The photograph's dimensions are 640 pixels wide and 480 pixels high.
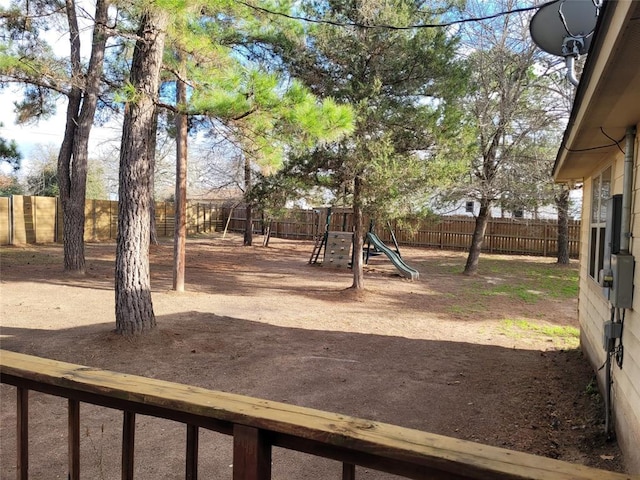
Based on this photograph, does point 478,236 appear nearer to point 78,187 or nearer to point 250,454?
point 78,187

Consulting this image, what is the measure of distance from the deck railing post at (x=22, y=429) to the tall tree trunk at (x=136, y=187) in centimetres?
463

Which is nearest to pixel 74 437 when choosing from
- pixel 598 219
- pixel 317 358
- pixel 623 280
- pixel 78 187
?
pixel 623 280

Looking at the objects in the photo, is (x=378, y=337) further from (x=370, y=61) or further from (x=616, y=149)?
(x=370, y=61)

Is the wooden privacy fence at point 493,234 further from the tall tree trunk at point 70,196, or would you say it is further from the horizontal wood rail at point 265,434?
the horizontal wood rail at point 265,434

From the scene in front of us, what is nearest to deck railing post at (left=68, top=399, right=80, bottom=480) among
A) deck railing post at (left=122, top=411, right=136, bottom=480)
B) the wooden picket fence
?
deck railing post at (left=122, top=411, right=136, bottom=480)

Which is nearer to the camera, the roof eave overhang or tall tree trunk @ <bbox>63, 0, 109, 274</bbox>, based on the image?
the roof eave overhang

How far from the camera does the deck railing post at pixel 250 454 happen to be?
122 centimetres

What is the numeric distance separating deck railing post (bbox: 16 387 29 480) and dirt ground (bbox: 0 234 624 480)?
0.45 m

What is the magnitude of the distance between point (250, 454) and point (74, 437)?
70cm

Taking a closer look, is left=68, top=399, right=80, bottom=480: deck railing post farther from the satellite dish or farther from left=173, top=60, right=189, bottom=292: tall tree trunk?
left=173, top=60, right=189, bottom=292: tall tree trunk

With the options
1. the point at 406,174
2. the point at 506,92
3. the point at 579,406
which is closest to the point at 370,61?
the point at 406,174

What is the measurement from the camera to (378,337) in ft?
23.1

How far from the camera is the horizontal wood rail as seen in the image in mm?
1011

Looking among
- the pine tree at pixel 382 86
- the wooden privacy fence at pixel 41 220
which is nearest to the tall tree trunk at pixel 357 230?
the pine tree at pixel 382 86
